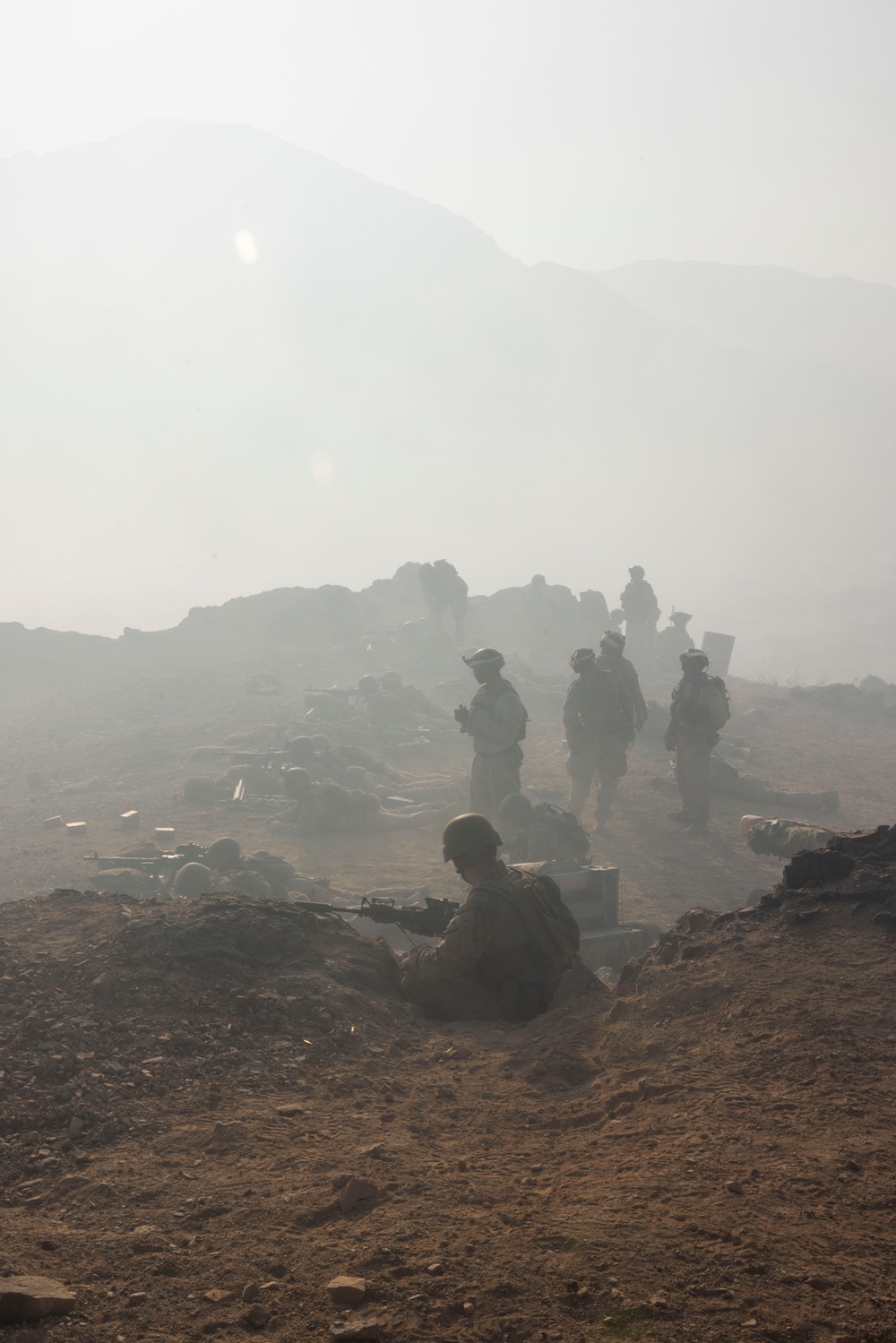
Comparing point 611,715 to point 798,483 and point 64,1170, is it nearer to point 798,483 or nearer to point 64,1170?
point 64,1170

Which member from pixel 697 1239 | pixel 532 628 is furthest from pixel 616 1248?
pixel 532 628

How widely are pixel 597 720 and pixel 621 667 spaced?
1.15 metres

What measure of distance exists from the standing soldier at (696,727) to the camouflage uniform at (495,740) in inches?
116

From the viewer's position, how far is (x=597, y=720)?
1223 cm

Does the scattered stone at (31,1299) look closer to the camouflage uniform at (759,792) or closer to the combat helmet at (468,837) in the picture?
the combat helmet at (468,837)

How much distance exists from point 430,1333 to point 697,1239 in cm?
71

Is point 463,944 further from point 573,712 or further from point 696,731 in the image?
point 696,731

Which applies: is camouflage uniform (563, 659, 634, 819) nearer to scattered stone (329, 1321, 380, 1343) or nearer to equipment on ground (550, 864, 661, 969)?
equipment on ground (550, 864, 661, 969)

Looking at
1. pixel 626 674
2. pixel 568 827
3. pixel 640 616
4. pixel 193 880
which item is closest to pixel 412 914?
pixel 568 827

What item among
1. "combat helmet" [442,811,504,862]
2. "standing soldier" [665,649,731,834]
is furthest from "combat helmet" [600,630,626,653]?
"combat helmet" [442,811,504,862]

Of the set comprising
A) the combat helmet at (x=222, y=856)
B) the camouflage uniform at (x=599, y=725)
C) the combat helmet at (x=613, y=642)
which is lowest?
the combat helmet at (x=222, y=856)

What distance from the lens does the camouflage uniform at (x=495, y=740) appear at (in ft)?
32.9

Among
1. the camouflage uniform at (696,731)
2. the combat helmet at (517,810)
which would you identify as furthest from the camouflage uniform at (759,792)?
the combat helmet at (517,810)

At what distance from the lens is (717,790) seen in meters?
14.7
